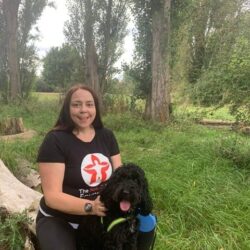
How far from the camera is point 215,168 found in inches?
229

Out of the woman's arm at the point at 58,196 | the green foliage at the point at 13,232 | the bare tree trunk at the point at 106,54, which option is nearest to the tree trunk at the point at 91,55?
the bare tree trunk at the point at 106,54

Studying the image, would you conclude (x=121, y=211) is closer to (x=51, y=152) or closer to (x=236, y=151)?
(x=51, y=152)

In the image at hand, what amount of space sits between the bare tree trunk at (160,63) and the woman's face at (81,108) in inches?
351

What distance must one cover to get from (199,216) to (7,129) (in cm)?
715

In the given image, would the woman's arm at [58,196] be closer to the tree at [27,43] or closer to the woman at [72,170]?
the woman at [72,170]

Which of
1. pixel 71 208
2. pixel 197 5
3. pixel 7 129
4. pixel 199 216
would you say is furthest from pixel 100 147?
pixel 197 5

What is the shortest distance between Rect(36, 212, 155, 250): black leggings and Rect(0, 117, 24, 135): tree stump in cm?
760

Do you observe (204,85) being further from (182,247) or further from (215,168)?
(182,247)

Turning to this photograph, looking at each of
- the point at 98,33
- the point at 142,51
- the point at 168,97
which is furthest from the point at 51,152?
the point at 98,33

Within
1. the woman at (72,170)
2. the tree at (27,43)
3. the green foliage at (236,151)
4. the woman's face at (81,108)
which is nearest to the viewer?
the woman at (72,170)

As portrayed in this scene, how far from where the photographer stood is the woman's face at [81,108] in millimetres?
2924

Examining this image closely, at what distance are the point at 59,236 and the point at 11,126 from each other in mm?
7972

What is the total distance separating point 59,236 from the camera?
266cm

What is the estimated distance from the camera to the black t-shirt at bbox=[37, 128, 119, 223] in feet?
9.01
